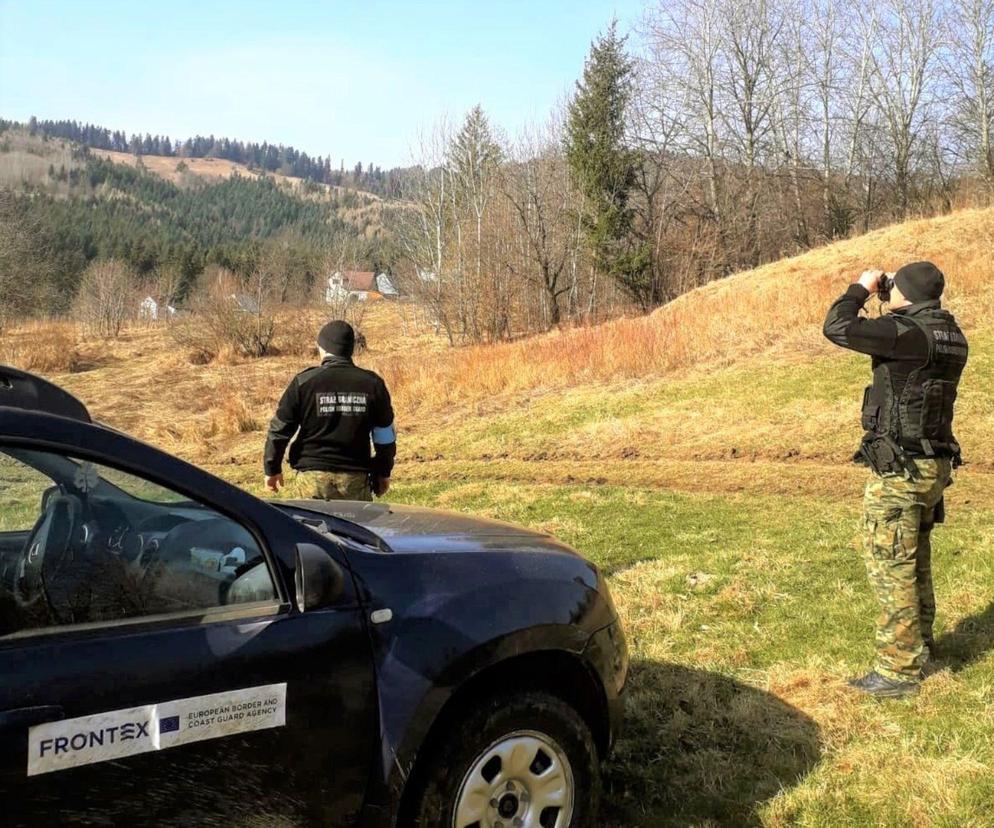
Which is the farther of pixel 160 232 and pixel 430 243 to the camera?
pixel 160 232

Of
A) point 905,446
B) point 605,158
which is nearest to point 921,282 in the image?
point 905,446

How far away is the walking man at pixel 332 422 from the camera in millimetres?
5508

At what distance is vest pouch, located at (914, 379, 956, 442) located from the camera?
432 centimetres

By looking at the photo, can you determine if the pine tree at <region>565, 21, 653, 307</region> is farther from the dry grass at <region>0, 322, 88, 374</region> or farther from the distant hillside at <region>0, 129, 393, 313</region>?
the distant hillside at <region>0, 129, 393, 313</region>

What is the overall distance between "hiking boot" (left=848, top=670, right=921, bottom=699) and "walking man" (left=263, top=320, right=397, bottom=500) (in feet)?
10.1

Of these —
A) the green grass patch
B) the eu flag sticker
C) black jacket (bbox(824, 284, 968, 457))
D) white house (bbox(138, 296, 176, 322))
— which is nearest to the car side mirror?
the eu flag sticker

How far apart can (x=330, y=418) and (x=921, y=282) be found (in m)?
3.42

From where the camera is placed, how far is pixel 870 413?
451cm

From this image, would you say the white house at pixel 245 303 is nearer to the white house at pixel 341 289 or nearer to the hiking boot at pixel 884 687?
the white house at pixel 341 289

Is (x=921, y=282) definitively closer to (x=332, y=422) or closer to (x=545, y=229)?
(x=332, y=422)

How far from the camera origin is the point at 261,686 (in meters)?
2.28

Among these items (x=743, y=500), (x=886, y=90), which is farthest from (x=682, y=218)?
(x=743, y=500)

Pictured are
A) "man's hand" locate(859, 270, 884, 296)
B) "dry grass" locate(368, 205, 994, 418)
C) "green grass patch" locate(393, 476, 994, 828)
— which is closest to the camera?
→ "green grass patch" locate(393, 476, 994, 828)

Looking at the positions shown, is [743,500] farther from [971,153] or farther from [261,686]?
[971,153]
